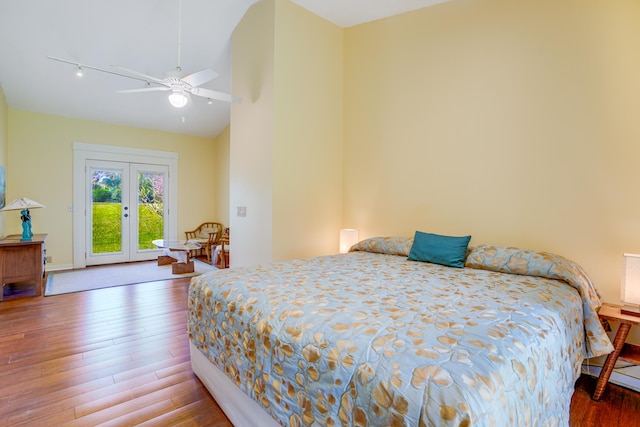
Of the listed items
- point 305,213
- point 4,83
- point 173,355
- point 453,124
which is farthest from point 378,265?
point 4,83

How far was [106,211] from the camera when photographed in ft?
18.9

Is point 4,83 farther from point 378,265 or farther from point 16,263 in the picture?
point 378,265

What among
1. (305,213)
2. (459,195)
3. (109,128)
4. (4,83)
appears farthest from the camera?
(109,128)

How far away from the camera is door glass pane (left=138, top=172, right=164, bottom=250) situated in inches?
241

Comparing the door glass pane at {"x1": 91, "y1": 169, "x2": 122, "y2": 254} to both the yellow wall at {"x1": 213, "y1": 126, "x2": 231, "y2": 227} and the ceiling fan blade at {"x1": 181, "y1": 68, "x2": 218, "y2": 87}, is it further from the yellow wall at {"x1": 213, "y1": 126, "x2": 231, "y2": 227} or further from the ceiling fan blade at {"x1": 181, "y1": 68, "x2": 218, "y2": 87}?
the ceiling fan blade at {"x1": 181, "y1": 68, "x2": 218, "y2": 87}

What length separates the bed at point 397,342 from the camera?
2.92ft

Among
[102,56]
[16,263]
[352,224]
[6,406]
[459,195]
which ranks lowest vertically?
[6,406]

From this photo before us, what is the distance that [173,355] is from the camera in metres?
2.44

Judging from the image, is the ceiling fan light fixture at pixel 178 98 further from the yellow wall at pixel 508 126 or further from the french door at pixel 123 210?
the french door at pixel 123 210

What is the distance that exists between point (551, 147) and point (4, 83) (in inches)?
267

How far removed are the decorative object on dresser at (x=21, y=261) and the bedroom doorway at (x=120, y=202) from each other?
161 cm

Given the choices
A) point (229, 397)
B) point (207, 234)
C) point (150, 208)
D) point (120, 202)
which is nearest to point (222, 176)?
point (207, 234)

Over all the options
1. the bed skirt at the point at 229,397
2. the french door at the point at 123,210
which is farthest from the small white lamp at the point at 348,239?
the french door at the point at 123,210

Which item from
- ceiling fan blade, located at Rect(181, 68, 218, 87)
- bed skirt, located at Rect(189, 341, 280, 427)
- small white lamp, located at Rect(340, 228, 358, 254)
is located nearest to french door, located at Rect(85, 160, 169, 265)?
ceiling fan blade, located at Rect(181, 68, 218, 87)
